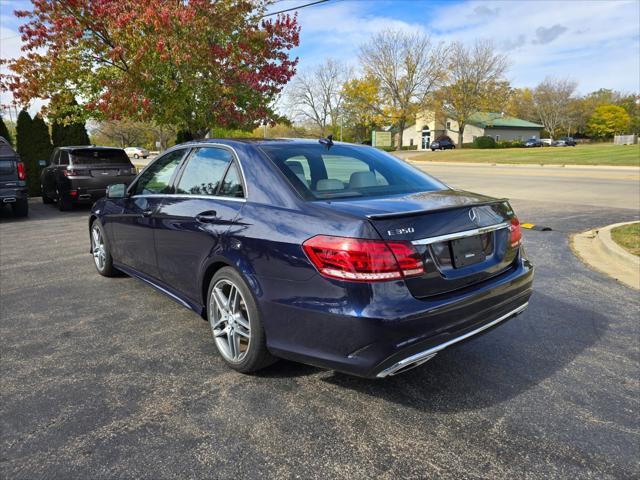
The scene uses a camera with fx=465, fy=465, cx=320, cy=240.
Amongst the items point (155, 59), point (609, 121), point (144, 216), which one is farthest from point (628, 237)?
point (609, 121)

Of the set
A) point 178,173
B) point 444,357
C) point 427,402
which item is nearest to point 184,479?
point 427,402

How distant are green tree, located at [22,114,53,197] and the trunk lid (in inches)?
630

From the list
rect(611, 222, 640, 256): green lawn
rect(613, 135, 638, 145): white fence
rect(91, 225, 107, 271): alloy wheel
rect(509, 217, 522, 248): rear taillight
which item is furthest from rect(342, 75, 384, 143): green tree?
rect(509, 217, 522, 248): rear taillight

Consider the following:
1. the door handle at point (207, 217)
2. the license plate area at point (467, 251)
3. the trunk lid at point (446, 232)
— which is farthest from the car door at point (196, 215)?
the license plate area at point (467, 251)

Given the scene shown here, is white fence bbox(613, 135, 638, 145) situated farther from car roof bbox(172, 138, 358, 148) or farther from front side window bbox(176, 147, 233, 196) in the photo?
front side window bbox(176, 147, 233, 196)

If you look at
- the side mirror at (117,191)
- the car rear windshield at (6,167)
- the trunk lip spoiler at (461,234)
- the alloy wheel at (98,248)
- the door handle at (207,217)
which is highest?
the car rear windshield at (6,167)

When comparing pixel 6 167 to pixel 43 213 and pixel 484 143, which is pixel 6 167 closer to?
pixel 43 213

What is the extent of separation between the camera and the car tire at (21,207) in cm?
1079

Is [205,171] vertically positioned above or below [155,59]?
below

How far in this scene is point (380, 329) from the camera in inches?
93.0

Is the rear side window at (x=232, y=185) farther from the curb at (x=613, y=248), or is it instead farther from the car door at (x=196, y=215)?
the curb at (x=613, y=248)

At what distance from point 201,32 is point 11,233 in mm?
6291

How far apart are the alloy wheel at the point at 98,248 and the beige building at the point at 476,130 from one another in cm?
7128

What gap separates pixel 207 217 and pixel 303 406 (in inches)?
56.9
